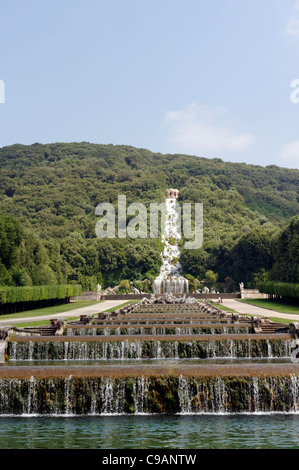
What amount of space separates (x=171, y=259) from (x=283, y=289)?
7881 centimetres

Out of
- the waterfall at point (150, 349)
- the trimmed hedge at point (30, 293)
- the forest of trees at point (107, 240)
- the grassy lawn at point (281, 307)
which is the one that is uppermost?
the forest of trees at point (107, 240)

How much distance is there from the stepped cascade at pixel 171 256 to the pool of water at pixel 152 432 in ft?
316

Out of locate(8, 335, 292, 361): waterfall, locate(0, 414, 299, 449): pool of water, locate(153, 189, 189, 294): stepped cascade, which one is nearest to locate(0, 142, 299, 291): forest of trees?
locate(153, 189, 189, 294): stepped cascade

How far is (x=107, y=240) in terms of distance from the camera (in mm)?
117500

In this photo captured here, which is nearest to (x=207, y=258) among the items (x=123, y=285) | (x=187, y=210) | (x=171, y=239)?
(x=123, y=285)

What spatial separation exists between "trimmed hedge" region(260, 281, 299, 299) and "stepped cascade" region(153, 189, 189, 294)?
117 feet

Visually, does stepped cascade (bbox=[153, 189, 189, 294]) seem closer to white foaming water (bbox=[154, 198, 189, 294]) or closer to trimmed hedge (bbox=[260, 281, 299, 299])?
white foaming water (bbox=[154, 198, 189, 294])

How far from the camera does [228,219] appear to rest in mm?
159250

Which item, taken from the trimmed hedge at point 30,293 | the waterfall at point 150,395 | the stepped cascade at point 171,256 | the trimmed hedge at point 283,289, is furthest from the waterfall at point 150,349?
the stepped cascade at point 171,256

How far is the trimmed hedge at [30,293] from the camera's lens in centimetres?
5391

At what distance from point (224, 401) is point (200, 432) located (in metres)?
3.47

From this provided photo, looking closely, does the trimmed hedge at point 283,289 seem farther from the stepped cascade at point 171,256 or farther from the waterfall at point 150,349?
the stepped cascade at point 171,256
